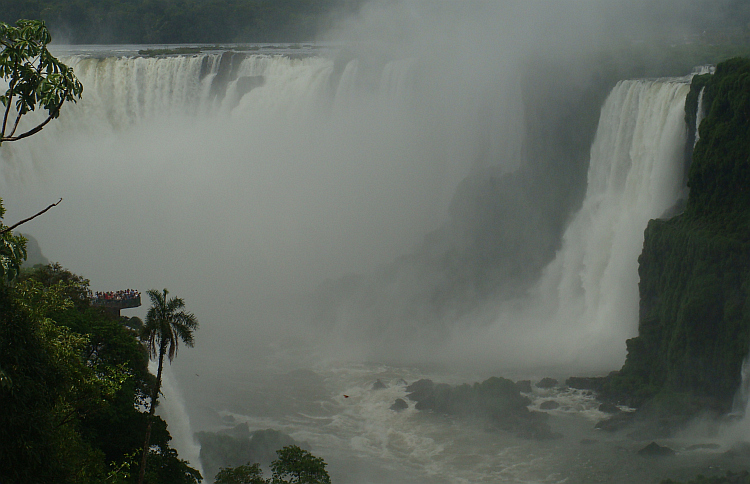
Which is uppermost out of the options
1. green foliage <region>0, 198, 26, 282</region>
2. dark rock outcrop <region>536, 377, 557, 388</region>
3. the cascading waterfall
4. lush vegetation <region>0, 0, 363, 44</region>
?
lush vegetation <region>0, 0, 363, 44</region>

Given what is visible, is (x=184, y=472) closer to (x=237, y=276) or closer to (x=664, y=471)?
(x=664, y=471)

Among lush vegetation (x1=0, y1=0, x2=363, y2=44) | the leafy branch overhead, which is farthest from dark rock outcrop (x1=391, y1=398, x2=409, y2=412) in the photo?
lush vegetation (x1=0, y1=0, x2=363, y2=44)

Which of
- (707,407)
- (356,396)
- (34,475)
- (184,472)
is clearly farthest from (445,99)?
(34,475)

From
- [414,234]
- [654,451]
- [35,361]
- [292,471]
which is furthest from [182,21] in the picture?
[35,361]

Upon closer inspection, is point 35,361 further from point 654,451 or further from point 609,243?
point 609,243

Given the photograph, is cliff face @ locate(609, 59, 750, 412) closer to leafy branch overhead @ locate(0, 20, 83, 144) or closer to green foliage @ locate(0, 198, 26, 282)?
green foliage @ locate(0, 198, 26, 282)

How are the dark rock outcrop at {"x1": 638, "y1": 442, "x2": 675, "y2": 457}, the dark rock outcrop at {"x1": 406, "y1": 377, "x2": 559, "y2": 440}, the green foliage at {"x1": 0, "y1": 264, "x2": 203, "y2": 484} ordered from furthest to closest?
the dark rock outcrop at {"x1": 406, "y1": 377, "x2": 559, "y2": 440} → the dark rock outcrop at {"x1": 638, "y1": 442, "x2": 675, "y2": 457} → the green foliage at {"x1": 0, "y1": 264, "x2": 203, "y2": 484}

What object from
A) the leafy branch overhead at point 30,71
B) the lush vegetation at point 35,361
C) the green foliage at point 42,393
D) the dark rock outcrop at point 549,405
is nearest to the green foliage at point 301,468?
the green foliage at point 42,393
